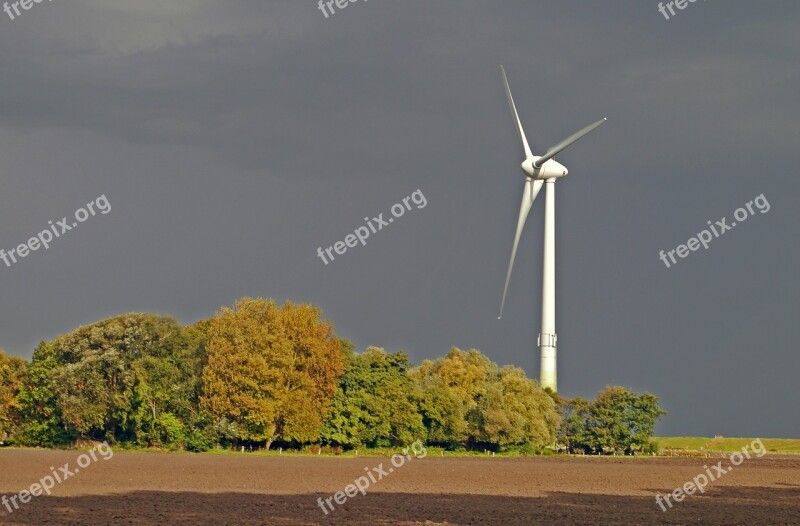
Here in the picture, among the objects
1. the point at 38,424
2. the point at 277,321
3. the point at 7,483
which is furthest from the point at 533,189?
the point at 7,483

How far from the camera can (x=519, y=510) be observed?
63375mm

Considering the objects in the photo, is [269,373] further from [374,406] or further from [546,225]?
[546,225]

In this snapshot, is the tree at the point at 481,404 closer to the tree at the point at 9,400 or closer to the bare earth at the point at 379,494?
the bare earth at the point at 379,494

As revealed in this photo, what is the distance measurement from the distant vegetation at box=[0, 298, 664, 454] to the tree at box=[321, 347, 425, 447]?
0.15 m

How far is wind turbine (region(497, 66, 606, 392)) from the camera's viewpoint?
148 m

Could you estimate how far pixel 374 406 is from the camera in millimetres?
136625

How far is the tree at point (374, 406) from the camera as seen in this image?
446 feet

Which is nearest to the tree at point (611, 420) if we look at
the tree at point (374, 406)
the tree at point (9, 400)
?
the tree at point (374, 406)

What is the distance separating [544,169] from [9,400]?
67276 millimetres

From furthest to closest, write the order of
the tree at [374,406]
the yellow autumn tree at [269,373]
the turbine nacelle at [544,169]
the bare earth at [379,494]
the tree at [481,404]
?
the turbine nacelle at [544,169] → the tree at [481,404] → the tree at [374,406] → the yellow autumn tree at [269,373] → the bare earth at [379,494]

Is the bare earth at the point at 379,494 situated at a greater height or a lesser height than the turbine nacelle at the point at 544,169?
lesser

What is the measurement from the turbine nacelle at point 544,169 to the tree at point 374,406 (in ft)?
92.0

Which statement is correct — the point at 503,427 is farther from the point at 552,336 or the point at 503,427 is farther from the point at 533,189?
the point at 533,189

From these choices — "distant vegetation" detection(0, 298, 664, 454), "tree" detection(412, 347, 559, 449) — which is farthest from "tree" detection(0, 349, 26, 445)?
"tree" detection(412, 347, 559, 449)
